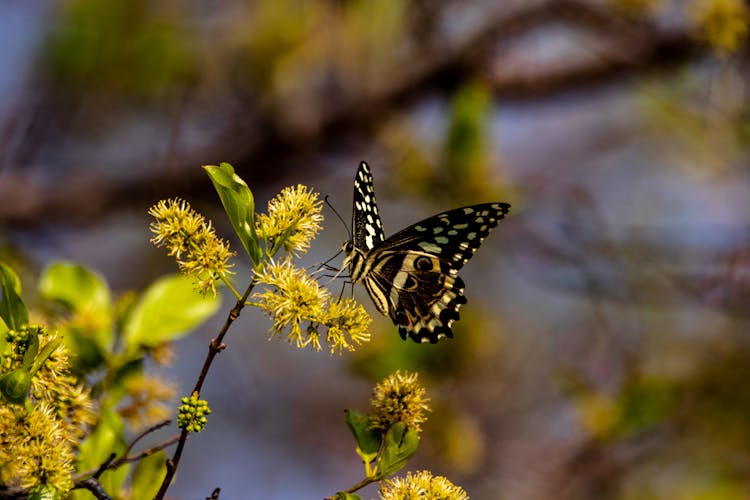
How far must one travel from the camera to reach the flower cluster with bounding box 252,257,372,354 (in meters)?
0.89

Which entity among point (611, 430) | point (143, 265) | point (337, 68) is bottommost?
point (611, 430)

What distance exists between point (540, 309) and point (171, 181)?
118 inches

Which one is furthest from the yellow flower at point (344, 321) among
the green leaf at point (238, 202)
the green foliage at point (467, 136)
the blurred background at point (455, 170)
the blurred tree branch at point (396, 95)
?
the blurred tree branch at point (396, 95)

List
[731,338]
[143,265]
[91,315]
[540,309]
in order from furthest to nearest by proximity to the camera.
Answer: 1. [540,309]
2. [143,265]
3. [731,338]
4. [91,315]

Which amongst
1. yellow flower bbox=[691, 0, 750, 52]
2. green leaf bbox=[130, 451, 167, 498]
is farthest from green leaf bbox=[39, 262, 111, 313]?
yellow flower bbox=[691, 0, 750, 52]

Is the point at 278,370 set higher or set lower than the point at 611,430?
higher

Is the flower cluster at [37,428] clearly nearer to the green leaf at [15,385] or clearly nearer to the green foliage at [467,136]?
the green leaf at [15,385]

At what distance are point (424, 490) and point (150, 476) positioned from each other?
0.36 metres

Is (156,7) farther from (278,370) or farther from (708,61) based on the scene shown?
(708,61)

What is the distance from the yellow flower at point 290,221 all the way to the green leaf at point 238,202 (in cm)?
2

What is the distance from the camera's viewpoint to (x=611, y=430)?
8.01ft

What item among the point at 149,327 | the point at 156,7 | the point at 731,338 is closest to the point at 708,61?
the point at 731,338

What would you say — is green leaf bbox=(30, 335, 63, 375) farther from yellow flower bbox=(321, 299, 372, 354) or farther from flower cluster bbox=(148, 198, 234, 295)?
yellow flower bbox=(321, 299, 372, 354)

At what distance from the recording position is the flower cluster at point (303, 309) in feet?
2.93
